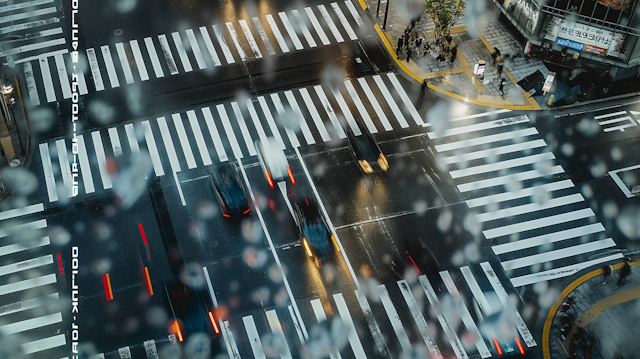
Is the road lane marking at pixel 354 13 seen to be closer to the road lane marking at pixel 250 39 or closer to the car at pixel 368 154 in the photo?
the road lane marking at pixel 250 39

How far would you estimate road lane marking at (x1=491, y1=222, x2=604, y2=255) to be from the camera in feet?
97.7

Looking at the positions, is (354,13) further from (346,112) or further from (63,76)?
(63,76)

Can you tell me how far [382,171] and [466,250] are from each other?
6.11m

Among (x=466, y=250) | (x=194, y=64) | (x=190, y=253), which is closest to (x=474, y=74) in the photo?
(x=466, y=250)

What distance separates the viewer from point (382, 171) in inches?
1299

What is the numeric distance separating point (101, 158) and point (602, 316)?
25.3 meters

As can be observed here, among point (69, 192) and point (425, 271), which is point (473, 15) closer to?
point (425, 271)

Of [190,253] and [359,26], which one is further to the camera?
[359,26]

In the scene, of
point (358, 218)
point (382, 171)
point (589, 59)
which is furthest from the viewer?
point (589, 59)

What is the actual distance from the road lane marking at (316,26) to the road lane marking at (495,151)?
1190cm

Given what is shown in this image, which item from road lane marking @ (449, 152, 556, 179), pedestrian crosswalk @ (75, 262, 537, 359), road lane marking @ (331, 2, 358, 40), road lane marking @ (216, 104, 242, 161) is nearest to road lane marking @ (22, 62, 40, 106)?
road lane marking @ (216, 104, 242, 161)

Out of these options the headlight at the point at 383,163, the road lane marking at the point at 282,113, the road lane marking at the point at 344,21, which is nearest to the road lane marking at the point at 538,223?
the headlight at the point at 383,163

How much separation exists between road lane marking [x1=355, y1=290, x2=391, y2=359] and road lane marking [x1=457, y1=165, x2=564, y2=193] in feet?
27.0

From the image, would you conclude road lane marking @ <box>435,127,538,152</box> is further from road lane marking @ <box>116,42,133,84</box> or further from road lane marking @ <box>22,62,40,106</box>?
road lane marking @ <box>22,62,40,106</box>
